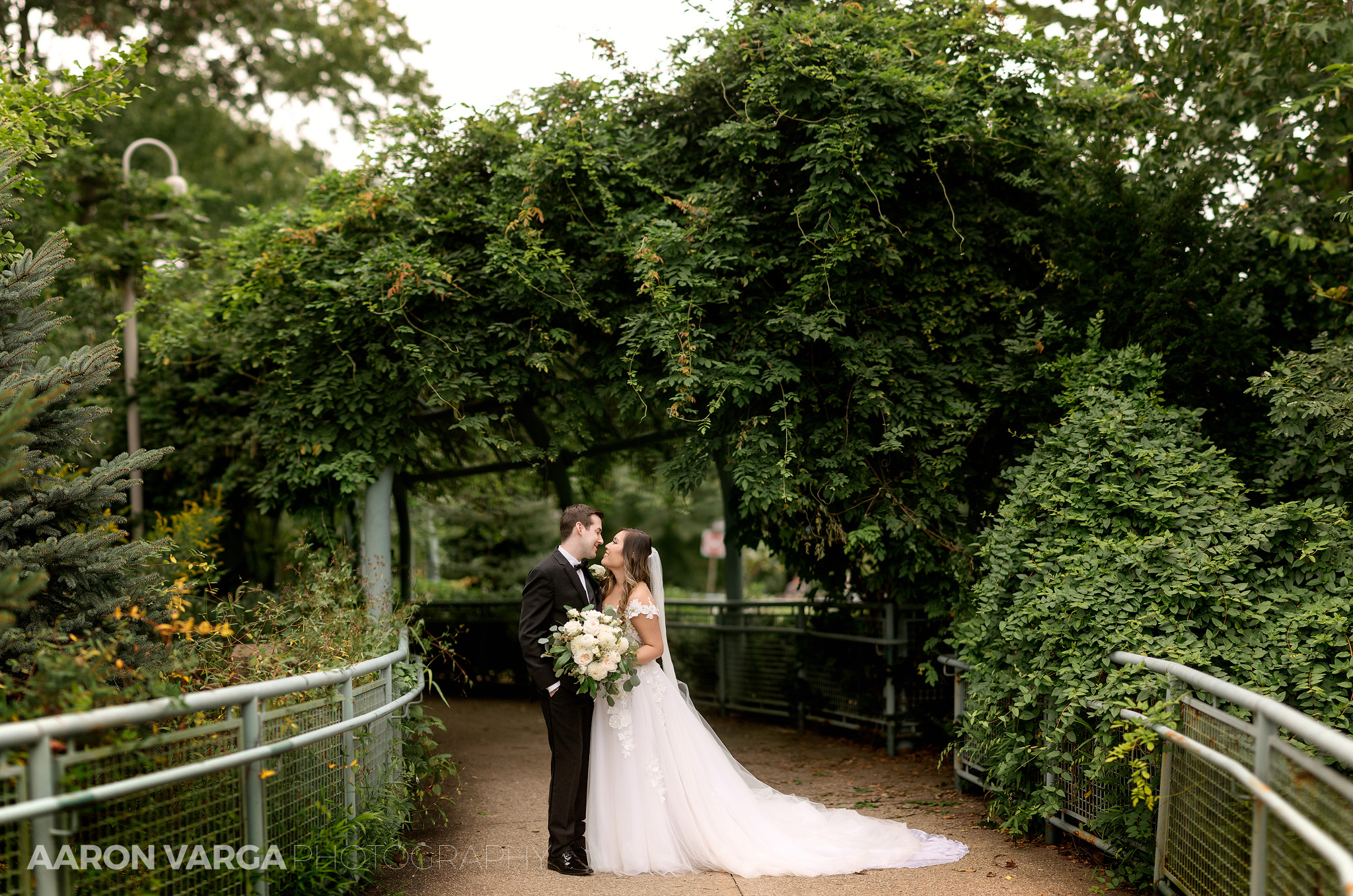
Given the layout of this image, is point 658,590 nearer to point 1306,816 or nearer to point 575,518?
point 575,518

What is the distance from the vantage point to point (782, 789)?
773 cm

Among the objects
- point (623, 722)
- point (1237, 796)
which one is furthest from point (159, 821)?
point (1237, 796)

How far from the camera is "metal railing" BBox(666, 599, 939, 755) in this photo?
30.5 ft

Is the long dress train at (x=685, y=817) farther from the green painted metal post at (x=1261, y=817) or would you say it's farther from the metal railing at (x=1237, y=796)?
the green painted metal post at (x=1261, y=817)

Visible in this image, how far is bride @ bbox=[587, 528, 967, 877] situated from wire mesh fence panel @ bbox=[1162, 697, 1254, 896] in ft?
4.81

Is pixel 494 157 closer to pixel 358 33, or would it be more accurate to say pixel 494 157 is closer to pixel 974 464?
pixel 974 464

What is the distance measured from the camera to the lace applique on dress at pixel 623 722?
5590mm

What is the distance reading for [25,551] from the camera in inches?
178

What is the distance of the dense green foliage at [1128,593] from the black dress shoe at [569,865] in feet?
8.30

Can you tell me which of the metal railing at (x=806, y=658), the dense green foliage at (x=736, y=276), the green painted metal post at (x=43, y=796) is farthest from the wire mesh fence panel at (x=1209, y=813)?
the metal railing at (x=806, y=658)

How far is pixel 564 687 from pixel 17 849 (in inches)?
112

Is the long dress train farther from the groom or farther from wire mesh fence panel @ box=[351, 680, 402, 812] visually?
wire mesh fence panel @ box=[351, 680, 402, 812]

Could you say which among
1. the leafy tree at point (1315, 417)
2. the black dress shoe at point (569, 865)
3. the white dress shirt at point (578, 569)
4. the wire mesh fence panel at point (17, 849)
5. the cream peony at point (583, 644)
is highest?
the leafy tree at point (1315, 417)

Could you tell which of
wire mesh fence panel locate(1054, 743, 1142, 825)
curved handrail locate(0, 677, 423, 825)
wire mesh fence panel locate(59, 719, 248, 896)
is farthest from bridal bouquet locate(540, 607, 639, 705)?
wire mesh fence panel locate(1054, 743, 1142, 825)
